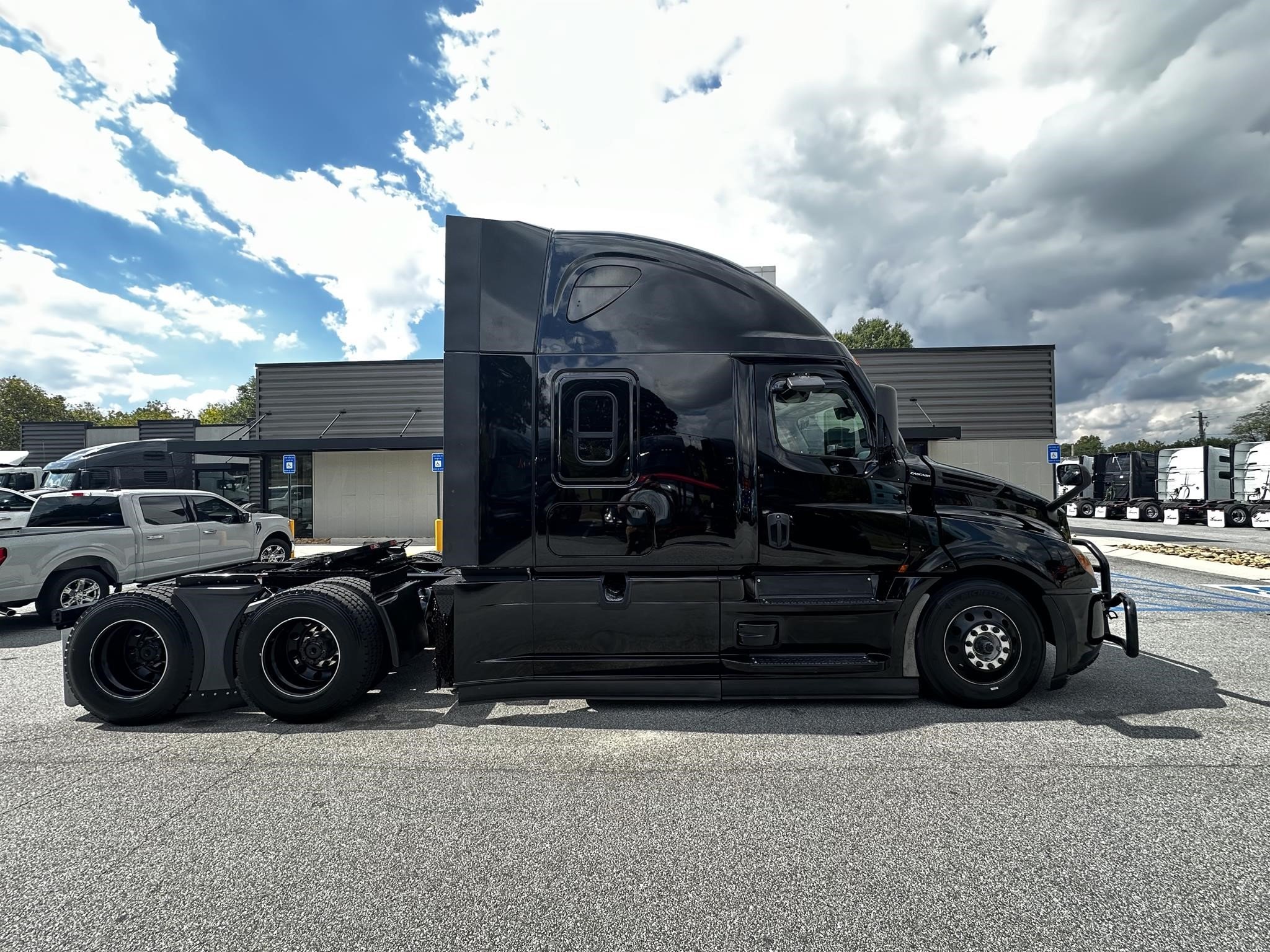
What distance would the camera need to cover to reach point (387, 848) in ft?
8.74

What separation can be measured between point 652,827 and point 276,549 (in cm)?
1044

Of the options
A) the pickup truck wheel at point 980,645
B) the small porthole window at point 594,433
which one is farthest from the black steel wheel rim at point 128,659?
the pickup truck wheel at point 980,645

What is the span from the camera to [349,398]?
1986cm

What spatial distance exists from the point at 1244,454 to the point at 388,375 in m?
31.7

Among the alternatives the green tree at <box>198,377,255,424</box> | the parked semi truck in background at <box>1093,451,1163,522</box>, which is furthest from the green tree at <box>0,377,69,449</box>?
the parked semi truck in background at <box>1093,451,1163,522</box>

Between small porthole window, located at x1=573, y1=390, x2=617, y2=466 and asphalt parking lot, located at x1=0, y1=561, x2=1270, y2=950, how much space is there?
1.90 metres

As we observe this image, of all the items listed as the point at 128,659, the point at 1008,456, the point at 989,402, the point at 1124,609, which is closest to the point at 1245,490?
the point at 1008,456

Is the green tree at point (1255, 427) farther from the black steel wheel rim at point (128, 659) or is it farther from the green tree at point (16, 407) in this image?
the green tree at point (16, 407)

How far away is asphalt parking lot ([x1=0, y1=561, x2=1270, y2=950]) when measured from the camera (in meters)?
2.18

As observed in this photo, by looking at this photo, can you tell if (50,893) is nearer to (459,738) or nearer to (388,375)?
(459,738)

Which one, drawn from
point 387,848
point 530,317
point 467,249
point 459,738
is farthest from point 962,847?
point 467,249

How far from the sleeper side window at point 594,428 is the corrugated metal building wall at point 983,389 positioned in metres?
17.5

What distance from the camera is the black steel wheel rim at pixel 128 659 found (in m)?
4.25

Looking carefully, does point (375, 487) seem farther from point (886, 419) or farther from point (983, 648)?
point (983, 648)
